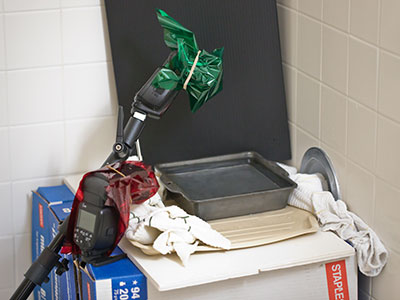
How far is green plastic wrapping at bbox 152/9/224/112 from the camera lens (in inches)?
73.0

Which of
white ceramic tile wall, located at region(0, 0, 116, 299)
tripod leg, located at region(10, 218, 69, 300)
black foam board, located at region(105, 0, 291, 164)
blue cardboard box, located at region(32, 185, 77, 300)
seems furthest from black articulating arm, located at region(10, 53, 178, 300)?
white ceramic tile wall, located at region(0, 0, 116, 299)

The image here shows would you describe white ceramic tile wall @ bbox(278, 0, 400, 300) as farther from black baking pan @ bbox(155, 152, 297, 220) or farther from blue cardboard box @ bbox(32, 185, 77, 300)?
blue cardboard box @ bbox(32, 185, 77, 300)

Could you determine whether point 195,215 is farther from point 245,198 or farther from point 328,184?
point 328,184

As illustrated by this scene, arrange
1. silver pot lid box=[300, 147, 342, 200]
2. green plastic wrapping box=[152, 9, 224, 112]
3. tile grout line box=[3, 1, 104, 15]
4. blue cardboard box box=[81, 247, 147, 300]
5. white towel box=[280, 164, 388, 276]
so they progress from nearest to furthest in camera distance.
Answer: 1. blue cardboard box box=[81, 247, 147, 300]
2. white towel box=[280, 164, 388, 276]
3. green plastic wrapping box=[152, 9, 224, 112]
4. silver pot lid box=[300, 147, 342, 200]
5. tile grout line box=[3, 1, 104, 15]

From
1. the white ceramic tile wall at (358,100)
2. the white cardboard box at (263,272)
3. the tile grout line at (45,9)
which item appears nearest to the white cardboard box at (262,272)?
the white cardboard box at (263,272)

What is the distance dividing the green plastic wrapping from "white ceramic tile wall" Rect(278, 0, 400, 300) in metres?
0.30

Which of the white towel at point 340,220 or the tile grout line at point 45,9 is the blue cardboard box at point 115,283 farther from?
the tile grout line at point 45,9

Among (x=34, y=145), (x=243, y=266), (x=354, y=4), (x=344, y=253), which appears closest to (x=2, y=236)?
(x=34, y=145)

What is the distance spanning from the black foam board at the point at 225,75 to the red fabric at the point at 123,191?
393 mm

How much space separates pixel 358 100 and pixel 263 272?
48 cm

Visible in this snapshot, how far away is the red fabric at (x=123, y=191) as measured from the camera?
5.37 feet

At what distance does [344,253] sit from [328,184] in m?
0.30

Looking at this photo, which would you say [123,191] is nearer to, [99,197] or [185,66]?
[99,197]

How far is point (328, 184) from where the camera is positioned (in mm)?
1993
